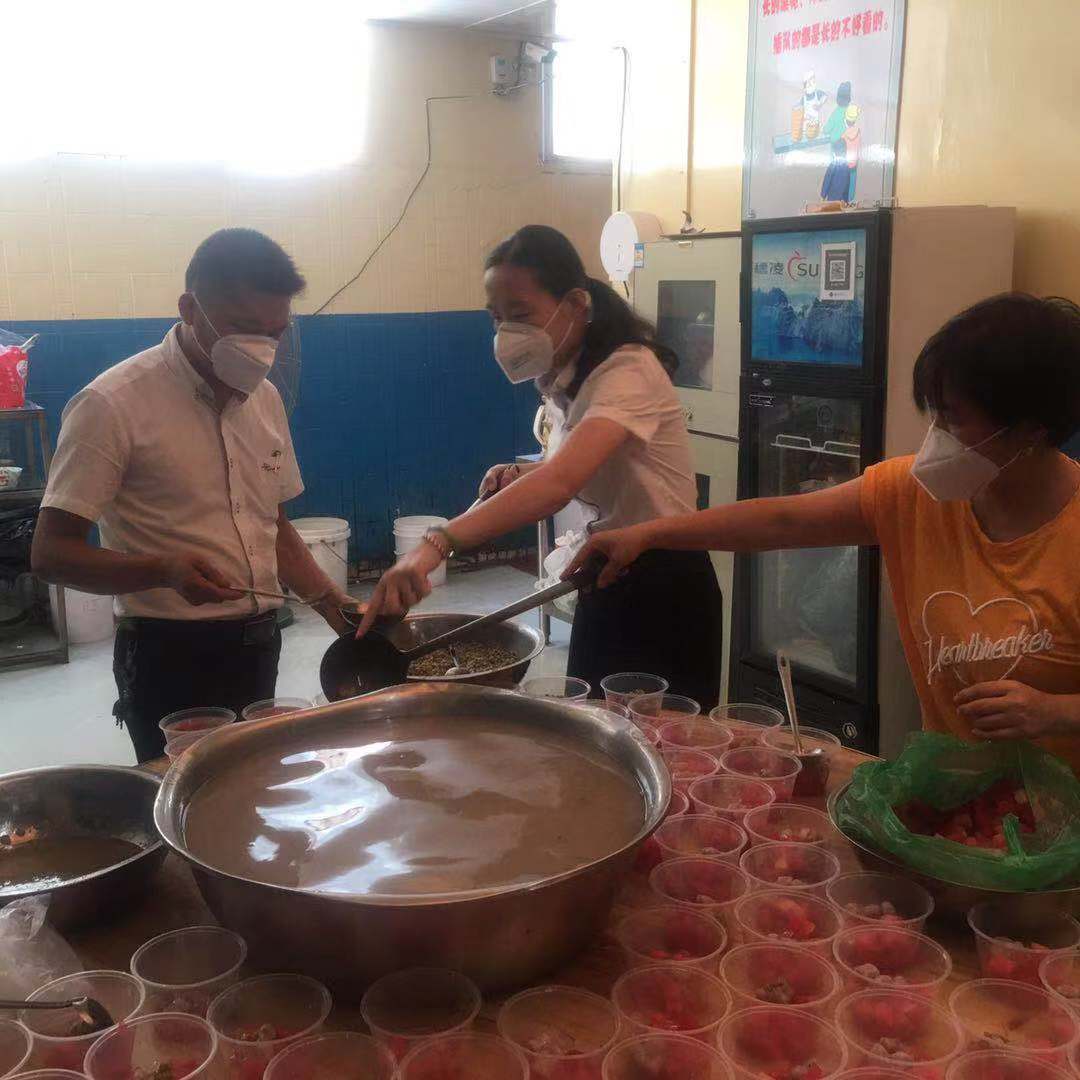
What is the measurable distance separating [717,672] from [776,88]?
280cm

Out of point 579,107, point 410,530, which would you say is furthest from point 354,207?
point 410,530

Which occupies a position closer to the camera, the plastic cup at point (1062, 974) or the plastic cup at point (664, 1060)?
the plastic cup at point (664, 1060)

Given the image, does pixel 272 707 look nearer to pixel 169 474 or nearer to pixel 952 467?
pixel 169 474

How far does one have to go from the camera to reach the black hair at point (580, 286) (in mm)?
2352

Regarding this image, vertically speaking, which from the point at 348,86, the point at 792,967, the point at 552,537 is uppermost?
the point at 348,86

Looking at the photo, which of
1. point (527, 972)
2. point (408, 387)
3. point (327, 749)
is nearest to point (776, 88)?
point (408, 387)

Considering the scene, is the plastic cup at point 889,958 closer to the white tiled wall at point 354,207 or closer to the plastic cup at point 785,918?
the plastic cup at point 785,918

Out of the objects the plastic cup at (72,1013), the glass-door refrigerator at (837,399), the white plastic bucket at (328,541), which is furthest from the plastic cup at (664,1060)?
the white plastic bucket at (328,541)

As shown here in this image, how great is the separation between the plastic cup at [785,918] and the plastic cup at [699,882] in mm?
38

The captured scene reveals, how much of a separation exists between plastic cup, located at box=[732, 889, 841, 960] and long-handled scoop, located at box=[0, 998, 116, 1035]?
0.70 m

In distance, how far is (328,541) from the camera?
19.0 feet

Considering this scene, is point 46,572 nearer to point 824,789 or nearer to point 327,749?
point 327,749

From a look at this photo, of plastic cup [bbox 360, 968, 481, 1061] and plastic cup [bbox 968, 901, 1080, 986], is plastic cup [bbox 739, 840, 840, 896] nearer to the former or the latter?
plastic cup [bbox 968, 901, 1080, 986]

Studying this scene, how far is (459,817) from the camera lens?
1338 millimetres
